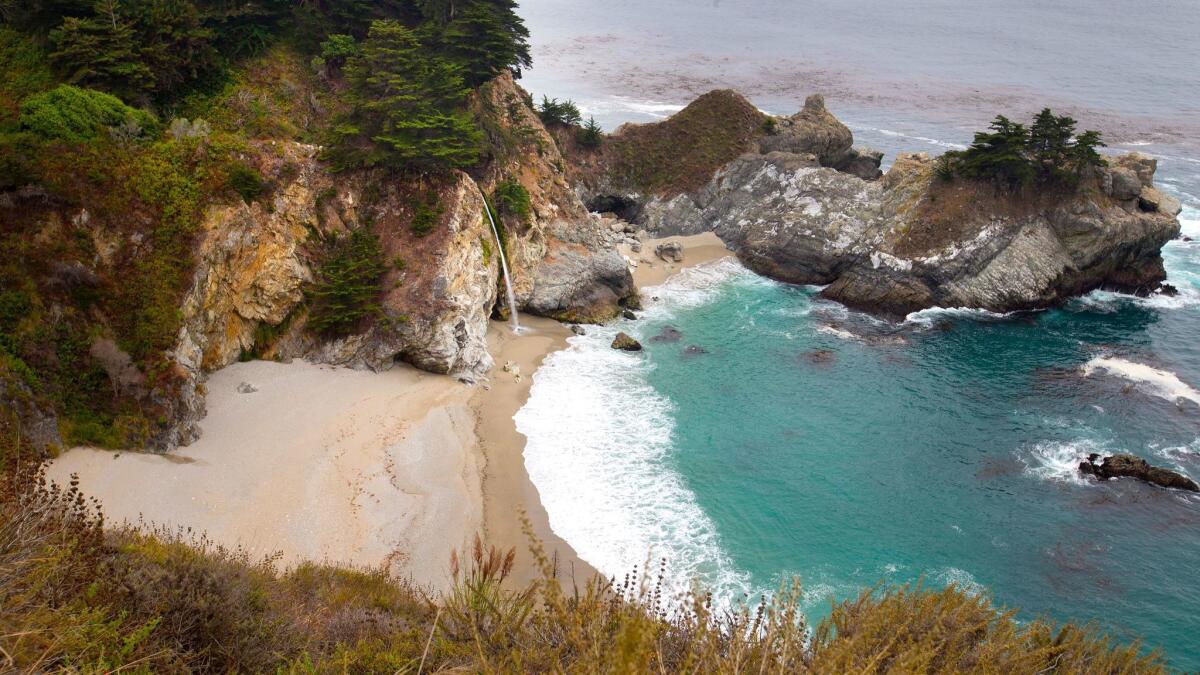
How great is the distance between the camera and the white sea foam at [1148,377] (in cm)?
3048

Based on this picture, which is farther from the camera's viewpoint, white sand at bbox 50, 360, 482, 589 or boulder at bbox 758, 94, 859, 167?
boulder at bbox 758, 94, 859, 167

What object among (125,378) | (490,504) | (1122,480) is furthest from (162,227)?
(1122,480)

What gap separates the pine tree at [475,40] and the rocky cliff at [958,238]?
19074mm

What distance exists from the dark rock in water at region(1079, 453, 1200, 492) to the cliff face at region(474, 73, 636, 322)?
21.5 meters

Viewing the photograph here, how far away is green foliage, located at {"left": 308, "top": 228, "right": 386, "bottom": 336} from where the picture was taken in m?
27.5

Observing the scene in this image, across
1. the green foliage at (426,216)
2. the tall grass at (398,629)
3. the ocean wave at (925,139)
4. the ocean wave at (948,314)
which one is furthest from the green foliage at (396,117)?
the ocean wave at (925,139)

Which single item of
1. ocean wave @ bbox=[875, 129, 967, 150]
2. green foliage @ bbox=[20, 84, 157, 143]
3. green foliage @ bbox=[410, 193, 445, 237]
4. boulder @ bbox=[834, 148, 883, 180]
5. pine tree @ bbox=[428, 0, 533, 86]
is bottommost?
green foliage @ bbox=[410, 193, 445, 237]

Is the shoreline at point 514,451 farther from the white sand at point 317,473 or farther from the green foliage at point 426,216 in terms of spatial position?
the green foliage at point 426,216

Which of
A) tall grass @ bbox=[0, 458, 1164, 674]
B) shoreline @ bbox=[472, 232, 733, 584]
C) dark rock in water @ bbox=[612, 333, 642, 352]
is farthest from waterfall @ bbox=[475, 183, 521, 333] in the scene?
tall grass @ bbox=[0, 458, 1164, 674]

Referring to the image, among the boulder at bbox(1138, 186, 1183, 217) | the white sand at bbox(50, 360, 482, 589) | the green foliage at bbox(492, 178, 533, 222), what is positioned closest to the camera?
the white sand at bbox(50, 360, 482, 589)

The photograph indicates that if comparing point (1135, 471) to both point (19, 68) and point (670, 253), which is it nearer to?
point (670, 253)

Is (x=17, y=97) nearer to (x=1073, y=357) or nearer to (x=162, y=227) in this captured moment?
(x=162, y=227)

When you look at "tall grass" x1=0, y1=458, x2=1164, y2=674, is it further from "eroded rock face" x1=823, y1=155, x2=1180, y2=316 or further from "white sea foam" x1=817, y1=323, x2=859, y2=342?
"eroded rock face" x1=823, y1=155, x2=1180, y2=316

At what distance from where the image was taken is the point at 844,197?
44.4m
